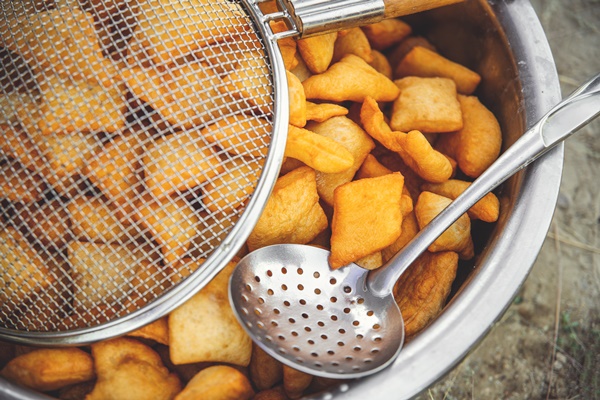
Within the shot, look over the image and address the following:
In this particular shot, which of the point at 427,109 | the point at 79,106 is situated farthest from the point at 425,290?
the point at 79,106

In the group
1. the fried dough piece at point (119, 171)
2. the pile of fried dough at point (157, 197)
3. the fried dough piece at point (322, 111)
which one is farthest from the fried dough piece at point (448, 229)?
the fried dough piece at point (119, 171)

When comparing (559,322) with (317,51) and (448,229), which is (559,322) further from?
(317,51)

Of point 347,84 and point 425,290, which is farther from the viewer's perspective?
point 347,84

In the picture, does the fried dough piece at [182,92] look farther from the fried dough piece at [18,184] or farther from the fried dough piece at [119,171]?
the fried dough piece at [18,184]

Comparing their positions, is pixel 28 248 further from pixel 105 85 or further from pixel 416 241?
pixel 416 241

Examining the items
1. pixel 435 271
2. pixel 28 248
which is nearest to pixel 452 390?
pixel 435 271

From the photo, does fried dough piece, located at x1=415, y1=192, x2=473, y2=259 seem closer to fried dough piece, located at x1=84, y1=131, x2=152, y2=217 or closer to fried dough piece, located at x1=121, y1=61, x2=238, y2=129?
fried dough piece, located at x1=121, y1=61, x2=238, y2=129
